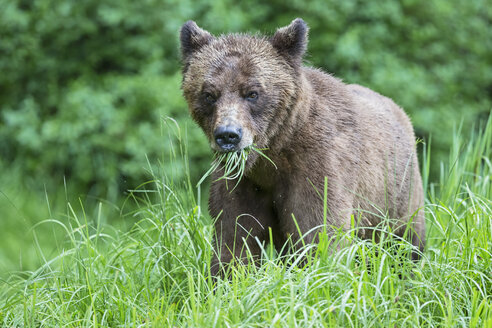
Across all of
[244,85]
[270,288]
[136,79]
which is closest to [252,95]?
[244,85]

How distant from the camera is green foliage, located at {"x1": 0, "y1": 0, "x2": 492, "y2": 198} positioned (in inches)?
359

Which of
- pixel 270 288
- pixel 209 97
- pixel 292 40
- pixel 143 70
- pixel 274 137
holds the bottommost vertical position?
pixel 270 288

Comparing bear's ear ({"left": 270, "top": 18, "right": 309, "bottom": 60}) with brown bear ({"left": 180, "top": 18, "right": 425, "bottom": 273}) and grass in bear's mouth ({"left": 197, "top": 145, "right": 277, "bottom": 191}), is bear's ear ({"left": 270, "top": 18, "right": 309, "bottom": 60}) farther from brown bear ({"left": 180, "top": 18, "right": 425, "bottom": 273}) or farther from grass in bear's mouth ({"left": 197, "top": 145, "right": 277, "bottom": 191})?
grass in bear's mouth ({"left": 197, "top": 145, "right": 277, "bottom": 191})

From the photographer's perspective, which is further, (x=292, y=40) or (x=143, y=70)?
(x=143, y=70)

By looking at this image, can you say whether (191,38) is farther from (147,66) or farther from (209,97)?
(147,66)

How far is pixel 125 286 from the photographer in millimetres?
4344

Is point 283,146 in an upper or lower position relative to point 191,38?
lower

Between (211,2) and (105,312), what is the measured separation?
5907 millimetres

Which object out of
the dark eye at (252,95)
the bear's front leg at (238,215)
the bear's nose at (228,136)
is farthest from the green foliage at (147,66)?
the bear's nose at (228,136)

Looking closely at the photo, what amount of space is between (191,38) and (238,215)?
1236 mm

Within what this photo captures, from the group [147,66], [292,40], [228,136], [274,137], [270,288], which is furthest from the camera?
[147,66]

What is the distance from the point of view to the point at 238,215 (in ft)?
15.2

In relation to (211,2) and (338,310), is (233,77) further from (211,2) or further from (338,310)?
(211,2)

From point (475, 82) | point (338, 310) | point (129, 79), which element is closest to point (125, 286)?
point (338, 310)
